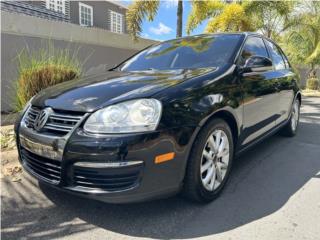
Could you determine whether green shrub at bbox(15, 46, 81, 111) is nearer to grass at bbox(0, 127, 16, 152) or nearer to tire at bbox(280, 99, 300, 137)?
grass at bbox(0, 127, 16, 152)

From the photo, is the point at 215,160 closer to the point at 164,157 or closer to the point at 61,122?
the point at 164,157

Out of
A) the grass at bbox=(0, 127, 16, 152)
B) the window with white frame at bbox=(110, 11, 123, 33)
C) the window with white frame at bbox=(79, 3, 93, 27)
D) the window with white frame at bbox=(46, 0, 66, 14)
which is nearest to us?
the grass at bbox=(0, 127, 16, 152)

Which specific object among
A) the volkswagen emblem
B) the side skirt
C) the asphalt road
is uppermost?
the volkswagen emblem

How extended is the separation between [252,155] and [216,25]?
866 centimetres

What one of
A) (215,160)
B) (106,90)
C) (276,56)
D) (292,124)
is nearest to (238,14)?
(292,124)

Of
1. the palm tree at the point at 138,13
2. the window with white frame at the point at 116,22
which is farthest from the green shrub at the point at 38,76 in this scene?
the window with white frame at the point at 116,22

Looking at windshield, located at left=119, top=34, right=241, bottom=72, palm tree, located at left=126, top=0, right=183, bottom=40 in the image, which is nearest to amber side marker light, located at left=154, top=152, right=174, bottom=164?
windshield, located at left=119, top=34, right=241, bottom=72

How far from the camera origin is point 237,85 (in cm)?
340

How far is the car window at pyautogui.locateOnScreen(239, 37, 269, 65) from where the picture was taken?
149 inches

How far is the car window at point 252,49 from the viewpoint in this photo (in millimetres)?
3782

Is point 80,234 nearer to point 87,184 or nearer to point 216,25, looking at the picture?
point 87,184

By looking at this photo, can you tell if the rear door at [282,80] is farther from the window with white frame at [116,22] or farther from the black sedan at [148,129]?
the window with white frame at [116,22]

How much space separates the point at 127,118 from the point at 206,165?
93cm

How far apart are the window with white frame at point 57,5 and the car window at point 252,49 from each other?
1175 centimetres
